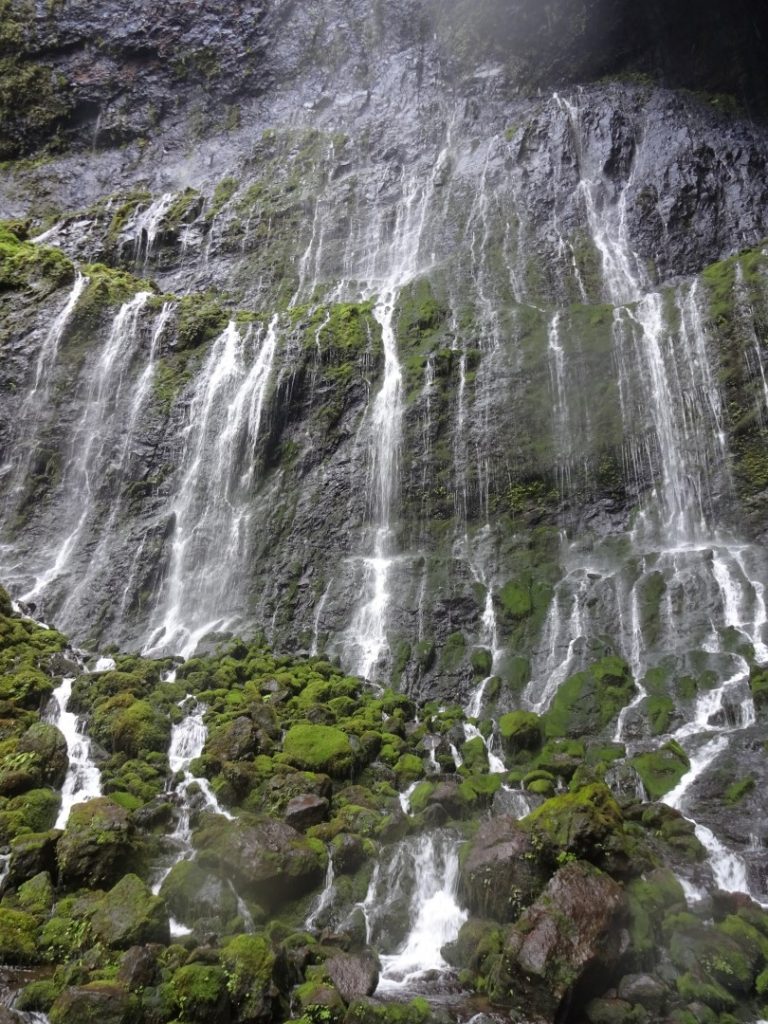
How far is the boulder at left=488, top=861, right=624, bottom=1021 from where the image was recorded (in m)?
8.35

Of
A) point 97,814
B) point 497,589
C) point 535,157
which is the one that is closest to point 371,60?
point 535,157

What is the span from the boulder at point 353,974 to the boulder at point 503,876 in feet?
5.22

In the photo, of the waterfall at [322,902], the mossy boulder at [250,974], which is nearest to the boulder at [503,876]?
the waterfall at [322,902]

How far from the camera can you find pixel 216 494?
77.8 feet

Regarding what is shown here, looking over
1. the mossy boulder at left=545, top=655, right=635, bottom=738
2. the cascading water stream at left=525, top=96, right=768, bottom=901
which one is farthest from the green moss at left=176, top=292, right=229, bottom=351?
the mossy boulder at left=545, top=655, right=635, bottom=738

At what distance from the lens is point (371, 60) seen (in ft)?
142

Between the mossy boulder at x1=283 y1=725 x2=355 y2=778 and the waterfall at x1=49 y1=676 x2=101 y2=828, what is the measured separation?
342 cm

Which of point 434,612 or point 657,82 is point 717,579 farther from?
point 657,82

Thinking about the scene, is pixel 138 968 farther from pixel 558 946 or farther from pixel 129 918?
pixel 558 946

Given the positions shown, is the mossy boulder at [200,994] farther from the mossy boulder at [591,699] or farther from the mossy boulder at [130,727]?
the mossy boulder at [591,699]

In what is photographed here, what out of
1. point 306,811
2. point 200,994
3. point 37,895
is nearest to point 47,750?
point 37,895

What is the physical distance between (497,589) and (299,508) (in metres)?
6.91

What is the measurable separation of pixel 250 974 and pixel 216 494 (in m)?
17.0

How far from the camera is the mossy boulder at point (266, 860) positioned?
400 inches
